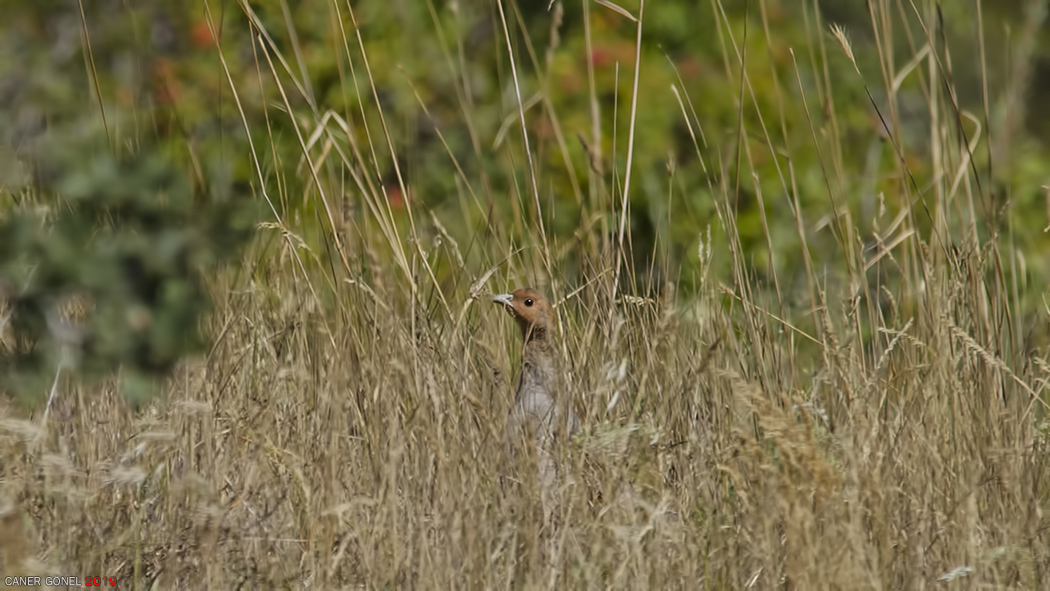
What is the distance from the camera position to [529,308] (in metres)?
3.72

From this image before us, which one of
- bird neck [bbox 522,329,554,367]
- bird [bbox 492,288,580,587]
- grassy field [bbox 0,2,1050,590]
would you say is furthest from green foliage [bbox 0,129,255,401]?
bird neck [bbox 522,329,554,367]

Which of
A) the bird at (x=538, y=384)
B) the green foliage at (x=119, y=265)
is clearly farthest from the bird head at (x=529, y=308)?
the green foliage at (x=119, y=265)

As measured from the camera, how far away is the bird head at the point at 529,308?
3652mm

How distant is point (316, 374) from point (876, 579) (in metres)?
1.58

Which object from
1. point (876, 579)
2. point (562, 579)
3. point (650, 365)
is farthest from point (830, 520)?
point (650, 365)

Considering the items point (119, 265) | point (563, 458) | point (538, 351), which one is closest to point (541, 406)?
point (538, 351)

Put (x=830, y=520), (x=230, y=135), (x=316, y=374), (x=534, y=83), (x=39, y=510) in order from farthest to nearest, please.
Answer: (x=534, y=83) < (x=230, y=135) < (x=316, y=374) < (x=39, y=510) < (x=830, y=520)

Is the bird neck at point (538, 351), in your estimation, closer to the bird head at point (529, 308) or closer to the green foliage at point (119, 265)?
the bird head at point (529, 308)

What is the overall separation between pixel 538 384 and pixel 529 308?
33 centimetres

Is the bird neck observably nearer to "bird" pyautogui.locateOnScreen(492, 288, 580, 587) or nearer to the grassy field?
"bird" pyautogui.locateOnScreen(492, 288, 580, 587)

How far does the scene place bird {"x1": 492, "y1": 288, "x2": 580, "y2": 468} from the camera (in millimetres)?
2854

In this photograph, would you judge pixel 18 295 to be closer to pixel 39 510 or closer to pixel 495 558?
pixel 39 510

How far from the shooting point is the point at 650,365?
2998 millimetres

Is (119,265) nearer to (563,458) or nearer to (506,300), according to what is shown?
(563,458)
